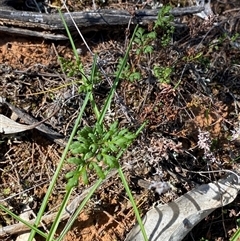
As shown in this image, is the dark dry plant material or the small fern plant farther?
the dark dry plant material

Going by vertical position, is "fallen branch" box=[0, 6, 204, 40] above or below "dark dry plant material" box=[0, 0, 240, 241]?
above

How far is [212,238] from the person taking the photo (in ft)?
10.5

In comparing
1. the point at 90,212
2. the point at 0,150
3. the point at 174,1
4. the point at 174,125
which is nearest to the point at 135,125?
the point at 174,125

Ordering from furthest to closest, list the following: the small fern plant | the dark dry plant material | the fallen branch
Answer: the fallen branch < the dark dry plant material < the small fern plant

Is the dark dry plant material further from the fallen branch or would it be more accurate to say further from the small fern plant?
the small fern plant

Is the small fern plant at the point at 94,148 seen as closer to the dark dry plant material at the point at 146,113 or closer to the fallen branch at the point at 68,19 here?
the dark dry plant material at the point at 146,113

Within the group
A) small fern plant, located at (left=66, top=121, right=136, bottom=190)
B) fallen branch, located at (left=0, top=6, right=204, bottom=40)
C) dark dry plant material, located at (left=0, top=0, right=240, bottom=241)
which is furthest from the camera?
fallen branch, located at (left=0, top=6, right=204, bottom=40)

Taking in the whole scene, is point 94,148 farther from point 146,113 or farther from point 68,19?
point 68,19

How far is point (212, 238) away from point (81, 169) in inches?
47.5

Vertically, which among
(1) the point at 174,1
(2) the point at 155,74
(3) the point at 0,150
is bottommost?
(3) the point at 0,150

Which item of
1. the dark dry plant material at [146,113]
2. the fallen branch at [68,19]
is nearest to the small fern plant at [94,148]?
the dark dry plant material at [146,113]

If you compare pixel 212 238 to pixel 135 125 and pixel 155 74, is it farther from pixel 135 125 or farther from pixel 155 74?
pixel 155 74

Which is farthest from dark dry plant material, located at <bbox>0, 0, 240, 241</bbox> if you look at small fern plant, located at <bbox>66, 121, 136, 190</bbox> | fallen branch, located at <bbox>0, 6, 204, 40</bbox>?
small fern plant, located at <bbox>66, 121, 136, 190</bbox>

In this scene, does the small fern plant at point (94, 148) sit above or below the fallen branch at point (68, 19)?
below
